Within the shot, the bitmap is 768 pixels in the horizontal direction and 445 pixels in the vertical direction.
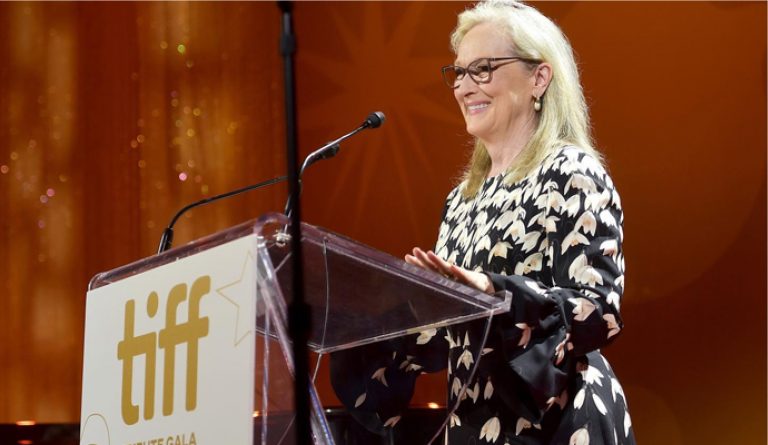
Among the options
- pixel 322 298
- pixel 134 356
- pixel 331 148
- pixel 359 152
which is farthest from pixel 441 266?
pixel 359 152

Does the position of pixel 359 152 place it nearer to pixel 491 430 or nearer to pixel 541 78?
pixel 541 78

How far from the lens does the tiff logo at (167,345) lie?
1297mm

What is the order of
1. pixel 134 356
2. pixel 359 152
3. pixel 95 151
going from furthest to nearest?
pixel 359 152
pixel 95 151
pixel 134 356

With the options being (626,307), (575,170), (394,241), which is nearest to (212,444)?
(575,170)

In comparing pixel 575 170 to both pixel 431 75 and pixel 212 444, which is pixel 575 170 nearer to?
pixel 212 444

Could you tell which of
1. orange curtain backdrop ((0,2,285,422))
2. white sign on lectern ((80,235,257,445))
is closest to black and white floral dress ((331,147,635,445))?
white sign on lectern ((80,235,257,445))

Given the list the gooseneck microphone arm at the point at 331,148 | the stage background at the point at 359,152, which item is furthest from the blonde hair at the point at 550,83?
the stage background at the point at 359,152

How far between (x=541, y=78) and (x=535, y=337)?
69cm

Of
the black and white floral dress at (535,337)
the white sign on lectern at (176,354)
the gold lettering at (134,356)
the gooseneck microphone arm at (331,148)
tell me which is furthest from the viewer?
the gooseneck microphone arm at (331,148)

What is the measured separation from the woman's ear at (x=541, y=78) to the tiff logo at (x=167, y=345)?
93 cm

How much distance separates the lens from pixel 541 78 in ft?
6.58

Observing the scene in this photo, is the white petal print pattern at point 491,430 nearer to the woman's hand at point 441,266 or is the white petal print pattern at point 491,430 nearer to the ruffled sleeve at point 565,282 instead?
the ruffled sleeve at point 565,282

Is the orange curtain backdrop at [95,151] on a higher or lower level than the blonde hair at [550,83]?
higher

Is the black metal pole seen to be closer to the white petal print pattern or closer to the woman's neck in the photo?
the white petal print pattern
